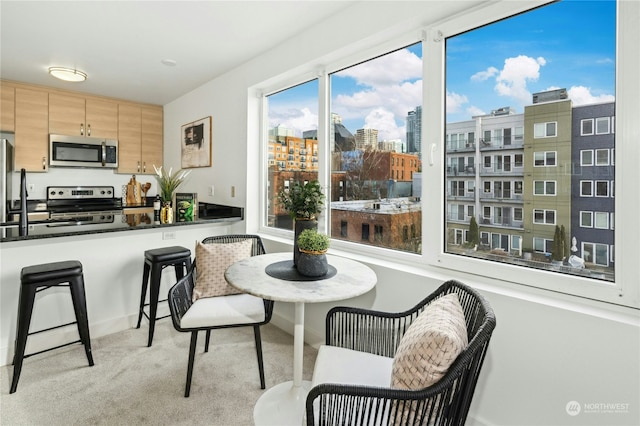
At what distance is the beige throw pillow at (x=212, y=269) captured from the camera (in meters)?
2.14

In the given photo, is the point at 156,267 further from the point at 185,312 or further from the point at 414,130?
the point at 414,130

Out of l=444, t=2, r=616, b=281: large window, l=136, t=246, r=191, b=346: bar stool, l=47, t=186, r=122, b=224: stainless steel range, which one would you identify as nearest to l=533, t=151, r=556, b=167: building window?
l=444, t=2, r=616, b=281: large window

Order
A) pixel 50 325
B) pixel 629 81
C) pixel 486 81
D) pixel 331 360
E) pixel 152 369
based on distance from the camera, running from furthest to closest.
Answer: pixel 50 325 < pixel 152 369 < pixel 486 81 < pixel 331 360 < pixel 629 81

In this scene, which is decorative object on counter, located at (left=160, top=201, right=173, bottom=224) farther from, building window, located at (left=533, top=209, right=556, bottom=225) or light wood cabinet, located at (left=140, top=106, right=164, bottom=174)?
building window, located at (left=533, top=209, right=556, bottom=225)

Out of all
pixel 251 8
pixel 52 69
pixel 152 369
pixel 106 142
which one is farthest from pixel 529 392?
pixel 106 142

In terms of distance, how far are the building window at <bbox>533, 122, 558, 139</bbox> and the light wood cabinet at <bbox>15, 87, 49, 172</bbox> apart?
4.91 m

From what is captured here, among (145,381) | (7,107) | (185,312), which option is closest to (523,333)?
(185,312)

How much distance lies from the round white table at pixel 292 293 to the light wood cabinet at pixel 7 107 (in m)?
3.68

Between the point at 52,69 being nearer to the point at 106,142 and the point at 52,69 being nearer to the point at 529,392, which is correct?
the point at 106,142

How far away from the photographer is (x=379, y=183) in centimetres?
227

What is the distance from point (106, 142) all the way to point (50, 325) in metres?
2.76

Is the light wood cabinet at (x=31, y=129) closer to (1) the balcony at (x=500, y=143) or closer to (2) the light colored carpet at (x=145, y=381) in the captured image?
(2) the light colored carpet at (x=145, y=381)

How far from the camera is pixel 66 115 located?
4090 millimetres

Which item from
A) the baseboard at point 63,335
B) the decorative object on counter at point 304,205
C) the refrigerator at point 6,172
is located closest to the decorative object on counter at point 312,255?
the decorative object on counter at point 304,205
